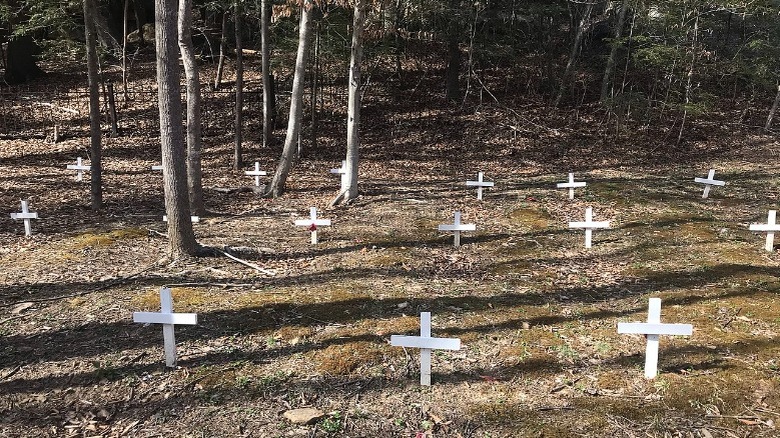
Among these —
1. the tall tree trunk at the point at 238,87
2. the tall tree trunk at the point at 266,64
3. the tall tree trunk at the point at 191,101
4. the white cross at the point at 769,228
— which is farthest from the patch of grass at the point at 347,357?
the tall tree trunk at the point at 266,64

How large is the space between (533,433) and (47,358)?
4749 mm

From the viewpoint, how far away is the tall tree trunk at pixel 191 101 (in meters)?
10.1

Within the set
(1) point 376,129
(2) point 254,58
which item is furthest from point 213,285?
(2) point 254,58

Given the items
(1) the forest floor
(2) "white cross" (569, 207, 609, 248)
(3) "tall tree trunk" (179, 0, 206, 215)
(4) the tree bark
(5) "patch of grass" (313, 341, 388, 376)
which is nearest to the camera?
(1) the forest floor

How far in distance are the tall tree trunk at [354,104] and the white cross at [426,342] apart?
7263mm

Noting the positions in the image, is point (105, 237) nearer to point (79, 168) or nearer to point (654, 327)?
point (79, 168)

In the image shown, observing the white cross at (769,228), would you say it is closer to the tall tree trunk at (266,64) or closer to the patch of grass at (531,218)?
the patch of grass at (531,218)

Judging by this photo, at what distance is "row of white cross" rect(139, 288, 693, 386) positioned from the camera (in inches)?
192

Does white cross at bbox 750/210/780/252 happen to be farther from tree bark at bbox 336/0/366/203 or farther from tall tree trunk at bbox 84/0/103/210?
tall tree trunk at bbox 84/0/103/210

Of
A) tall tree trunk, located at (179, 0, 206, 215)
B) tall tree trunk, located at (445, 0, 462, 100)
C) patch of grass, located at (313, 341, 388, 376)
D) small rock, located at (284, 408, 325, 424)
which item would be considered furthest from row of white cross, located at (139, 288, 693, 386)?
tall tree trunk, located at (445, 0, 462, 100)

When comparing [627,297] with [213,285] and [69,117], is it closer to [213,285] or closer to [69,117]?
[213,285]

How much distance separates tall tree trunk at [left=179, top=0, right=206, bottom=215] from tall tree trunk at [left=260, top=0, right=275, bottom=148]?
14.6 ft

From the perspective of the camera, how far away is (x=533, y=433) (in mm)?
4371

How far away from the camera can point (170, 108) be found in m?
7.20
